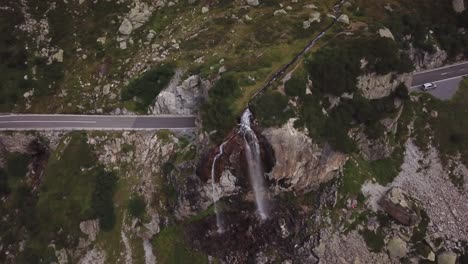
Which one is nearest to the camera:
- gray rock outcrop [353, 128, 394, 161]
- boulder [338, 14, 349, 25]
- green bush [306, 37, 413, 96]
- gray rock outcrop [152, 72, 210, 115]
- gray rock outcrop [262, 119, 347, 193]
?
gray rock outcrop [262, 119, 347, 193]

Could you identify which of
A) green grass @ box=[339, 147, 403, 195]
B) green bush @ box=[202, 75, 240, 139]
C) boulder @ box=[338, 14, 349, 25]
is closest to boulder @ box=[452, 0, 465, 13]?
boulder @ box=[338, 14, 349, 25]

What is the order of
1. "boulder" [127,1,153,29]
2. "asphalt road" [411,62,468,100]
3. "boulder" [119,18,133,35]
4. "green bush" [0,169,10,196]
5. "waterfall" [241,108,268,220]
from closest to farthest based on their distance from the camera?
"waterfall" [241,108,268,220] < "green bush" [0,169,10,196] < "boulder" [119,18,133,35] < "asphalt road" [411,62,468,100] < "boulder" [127,1,153,29]

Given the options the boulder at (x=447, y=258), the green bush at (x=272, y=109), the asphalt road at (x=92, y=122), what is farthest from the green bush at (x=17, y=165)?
the boulder at (x=447, y=258)

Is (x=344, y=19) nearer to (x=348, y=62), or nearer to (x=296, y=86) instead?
(x=348, y=62)

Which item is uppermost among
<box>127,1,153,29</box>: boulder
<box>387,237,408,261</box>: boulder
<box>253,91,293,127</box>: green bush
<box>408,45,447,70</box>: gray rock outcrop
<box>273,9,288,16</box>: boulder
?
<box>273,9,288,16</box>: boulder

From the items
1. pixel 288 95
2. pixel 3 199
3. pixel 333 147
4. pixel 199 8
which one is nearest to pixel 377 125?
pixel 333 147

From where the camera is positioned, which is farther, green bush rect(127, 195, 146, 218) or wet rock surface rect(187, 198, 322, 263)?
green bush rect(127, 195, 146, 218)

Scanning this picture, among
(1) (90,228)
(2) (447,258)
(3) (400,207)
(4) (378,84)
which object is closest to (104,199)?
(1) (90,228)

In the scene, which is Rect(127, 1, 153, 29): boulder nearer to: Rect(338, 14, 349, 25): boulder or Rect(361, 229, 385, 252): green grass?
Rect(338, 14, 349, 25): boulder

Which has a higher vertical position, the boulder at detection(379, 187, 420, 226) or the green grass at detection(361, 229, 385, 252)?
the boulder at detection(379, 187, 420, 226)
